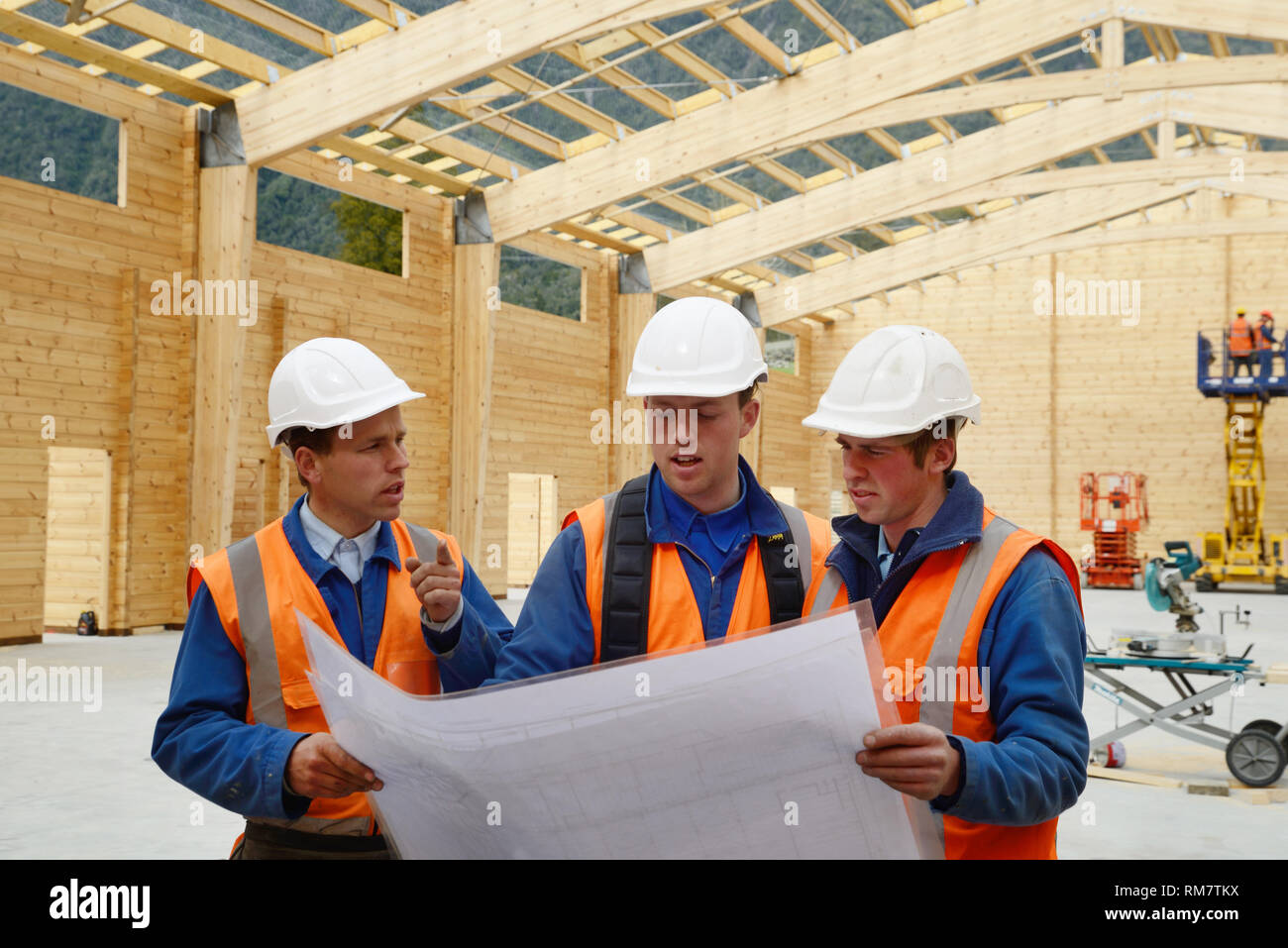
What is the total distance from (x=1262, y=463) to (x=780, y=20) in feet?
50.1

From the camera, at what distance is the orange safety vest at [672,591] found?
7.38 ft

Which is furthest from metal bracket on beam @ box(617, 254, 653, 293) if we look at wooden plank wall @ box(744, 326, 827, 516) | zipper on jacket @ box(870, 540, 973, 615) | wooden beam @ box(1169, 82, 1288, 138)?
zipper on jacket @ box(870, 540, 973, 615)

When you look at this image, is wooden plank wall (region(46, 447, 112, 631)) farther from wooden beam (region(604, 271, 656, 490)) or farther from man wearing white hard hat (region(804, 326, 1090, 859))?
man wearing white hard hat (region(804, 326, 1090, 859))

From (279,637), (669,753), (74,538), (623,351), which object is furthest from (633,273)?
(669,753)

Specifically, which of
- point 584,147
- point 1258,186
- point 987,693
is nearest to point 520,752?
point 987,693

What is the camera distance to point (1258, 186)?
20.7 metres

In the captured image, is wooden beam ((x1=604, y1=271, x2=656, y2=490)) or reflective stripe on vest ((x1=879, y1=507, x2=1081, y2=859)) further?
wooden beam ((x1=604, y1=271, x2=656, y2=490))

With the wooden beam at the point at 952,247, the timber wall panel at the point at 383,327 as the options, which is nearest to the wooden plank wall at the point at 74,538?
the timber wall panel at the point at 383,327

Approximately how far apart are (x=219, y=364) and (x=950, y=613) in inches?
526

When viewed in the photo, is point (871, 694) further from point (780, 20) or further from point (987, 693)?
point (780, 20)

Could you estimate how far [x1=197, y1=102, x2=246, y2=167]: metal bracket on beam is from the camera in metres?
14.6

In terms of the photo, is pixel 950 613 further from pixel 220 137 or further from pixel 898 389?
pixel 220 137

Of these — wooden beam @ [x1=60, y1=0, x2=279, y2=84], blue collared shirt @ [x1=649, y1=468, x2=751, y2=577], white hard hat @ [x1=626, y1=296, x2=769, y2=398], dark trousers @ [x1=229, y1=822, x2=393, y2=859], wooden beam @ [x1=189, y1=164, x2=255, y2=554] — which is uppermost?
wooden beam @ [x1=60, y1=0, x2=279, y2=84]

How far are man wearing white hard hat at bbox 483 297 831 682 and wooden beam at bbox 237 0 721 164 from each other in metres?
10.6
